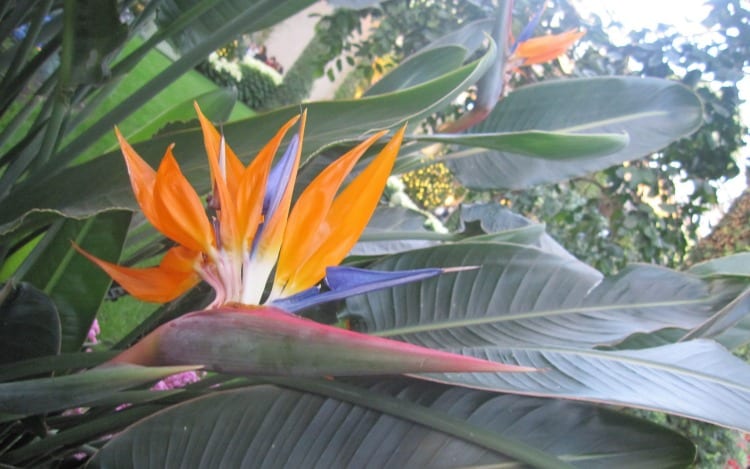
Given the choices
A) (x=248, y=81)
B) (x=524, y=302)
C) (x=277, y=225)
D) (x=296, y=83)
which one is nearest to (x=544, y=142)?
(x=524, y=302)

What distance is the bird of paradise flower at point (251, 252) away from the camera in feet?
0.77

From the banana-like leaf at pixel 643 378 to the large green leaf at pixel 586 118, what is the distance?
1.10 feet

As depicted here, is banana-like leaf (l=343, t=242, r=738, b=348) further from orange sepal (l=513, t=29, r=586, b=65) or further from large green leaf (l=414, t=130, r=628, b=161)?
orange sepal (l=513, t=29, r=586, b=65)

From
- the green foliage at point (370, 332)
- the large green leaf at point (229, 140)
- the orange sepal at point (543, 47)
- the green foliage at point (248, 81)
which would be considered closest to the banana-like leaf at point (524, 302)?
the green foliage at point (370, 332)

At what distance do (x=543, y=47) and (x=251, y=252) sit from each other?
479mm

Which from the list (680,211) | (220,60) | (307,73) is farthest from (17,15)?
(307,73)

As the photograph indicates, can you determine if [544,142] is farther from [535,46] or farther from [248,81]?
[248,81]

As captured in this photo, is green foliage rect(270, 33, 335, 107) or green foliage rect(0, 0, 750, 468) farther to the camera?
green foliage rect(270, 33, 335, 107)

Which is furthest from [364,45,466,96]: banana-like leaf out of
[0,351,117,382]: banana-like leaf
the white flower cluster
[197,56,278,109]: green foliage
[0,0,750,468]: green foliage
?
[197,56,278,109]: green foliage

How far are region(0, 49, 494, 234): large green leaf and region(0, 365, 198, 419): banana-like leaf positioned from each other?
171mm

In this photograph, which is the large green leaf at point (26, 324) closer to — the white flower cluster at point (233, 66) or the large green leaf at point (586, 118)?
the large green leaf at point (586, 118)

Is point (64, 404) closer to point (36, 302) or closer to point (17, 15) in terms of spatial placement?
point (36, 302)

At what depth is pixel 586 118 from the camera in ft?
2.39

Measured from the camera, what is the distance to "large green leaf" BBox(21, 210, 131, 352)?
1.45 feet
